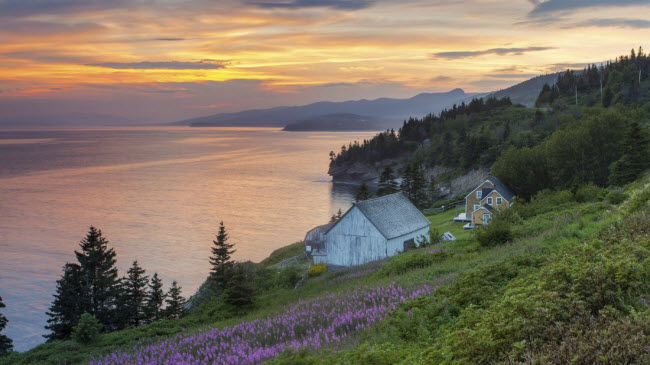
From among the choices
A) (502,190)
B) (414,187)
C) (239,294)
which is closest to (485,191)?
(502,190)

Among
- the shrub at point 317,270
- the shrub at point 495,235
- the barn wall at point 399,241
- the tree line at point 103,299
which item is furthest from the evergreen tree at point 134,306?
the shrub at point 495,235

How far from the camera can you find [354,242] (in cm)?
4009

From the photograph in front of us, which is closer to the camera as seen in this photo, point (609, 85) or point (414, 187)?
point (414, 187)

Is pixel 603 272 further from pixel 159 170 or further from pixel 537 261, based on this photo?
pixel 159 170

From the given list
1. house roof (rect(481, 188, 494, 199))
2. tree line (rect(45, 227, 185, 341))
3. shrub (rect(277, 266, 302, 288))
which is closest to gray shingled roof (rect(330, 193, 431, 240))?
shrub (rect(277, 266, 302, 288))

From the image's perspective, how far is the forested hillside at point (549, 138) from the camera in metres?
67.6

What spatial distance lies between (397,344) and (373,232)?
3093 centimetres

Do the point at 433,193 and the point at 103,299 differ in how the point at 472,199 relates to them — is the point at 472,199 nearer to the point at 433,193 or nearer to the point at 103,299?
the point at 433,193

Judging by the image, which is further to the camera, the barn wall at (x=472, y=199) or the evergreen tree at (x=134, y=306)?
the barn wall at (x=472, y=199)

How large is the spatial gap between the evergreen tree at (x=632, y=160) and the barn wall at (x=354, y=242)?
29.1 metres

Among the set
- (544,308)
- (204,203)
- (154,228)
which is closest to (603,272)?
(544,308)

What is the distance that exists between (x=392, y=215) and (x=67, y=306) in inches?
1072

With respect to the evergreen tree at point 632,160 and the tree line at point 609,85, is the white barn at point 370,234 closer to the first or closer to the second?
the evergreen tree at point 632,160

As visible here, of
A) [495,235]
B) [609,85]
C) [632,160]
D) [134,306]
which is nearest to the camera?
[495,235]
